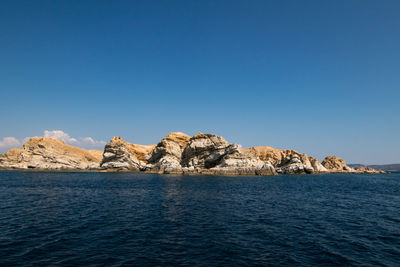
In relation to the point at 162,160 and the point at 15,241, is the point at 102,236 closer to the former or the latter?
the point at 15,241

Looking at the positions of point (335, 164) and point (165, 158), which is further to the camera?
point (335, 164)

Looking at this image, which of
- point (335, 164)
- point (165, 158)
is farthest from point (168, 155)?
point (335, 164)

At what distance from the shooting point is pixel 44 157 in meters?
103

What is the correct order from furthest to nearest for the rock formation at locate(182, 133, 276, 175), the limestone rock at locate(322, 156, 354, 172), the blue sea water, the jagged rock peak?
the limestone rock at locate(322, 156, 354, 172) < the jagged rock peak < the rock formation at locate(182, 133, 276, 175) < the blue sea water

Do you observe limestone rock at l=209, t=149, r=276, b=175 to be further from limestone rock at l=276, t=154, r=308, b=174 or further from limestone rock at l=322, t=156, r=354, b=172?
limestone rock at l=322, t=156, r=354, b=172

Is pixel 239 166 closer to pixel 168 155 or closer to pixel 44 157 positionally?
pixel 168 155

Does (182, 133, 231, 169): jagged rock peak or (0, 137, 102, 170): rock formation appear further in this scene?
(0, 137, 102, 170): rock formation

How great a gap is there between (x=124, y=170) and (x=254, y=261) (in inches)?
3921

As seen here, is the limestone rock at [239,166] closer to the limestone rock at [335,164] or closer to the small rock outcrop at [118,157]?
the small rock outcrop at [118,157]

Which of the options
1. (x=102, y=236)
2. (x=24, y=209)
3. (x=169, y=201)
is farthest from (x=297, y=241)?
(x=24, y=209)

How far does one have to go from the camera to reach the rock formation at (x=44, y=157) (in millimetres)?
101562

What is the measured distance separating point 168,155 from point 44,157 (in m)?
60.4

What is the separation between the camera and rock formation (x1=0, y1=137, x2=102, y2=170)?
10156cm

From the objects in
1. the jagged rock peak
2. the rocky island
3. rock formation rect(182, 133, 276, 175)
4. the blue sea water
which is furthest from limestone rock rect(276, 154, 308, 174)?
the blue sea water
